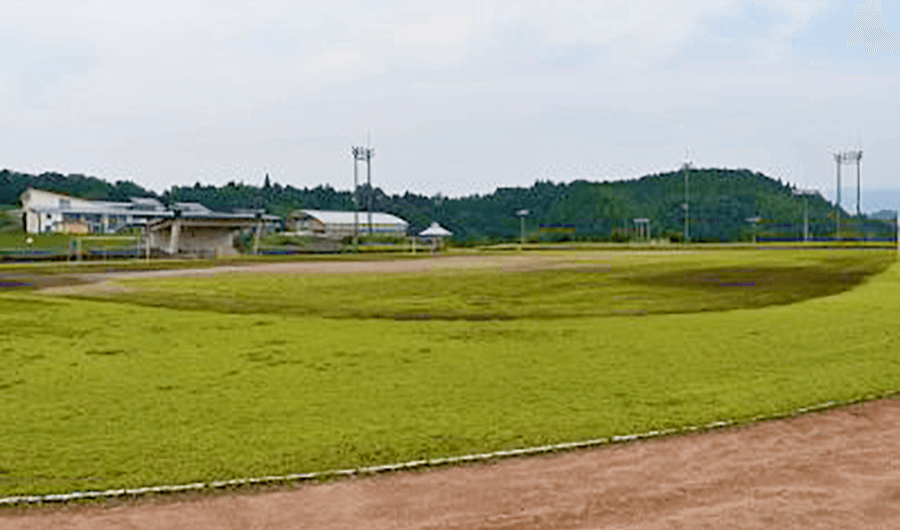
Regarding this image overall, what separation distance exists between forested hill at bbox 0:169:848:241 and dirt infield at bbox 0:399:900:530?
118m

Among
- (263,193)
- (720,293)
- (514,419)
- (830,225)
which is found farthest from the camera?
(263,193)

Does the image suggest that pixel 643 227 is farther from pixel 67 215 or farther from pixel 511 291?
pixel 511 291

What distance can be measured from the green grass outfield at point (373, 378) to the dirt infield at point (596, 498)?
729mm

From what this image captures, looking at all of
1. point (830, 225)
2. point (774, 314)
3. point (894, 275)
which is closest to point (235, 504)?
point (774, 314)

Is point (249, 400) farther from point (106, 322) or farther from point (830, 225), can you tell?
point (830, 225)

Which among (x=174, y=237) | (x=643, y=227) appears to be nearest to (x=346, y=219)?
(x=643, y=227)

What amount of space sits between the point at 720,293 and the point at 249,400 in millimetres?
17714

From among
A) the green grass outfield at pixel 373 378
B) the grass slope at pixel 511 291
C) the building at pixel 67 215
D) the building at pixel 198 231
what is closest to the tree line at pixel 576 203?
the building at pixel 67 215

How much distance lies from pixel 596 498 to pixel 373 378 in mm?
5964

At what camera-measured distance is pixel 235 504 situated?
686cm

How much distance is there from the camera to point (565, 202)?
150 meters

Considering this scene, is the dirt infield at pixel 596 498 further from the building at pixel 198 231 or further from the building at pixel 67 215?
the building at pixel 67 215

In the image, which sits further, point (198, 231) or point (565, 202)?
point (565, 202)

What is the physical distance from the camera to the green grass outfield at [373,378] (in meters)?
8.53
